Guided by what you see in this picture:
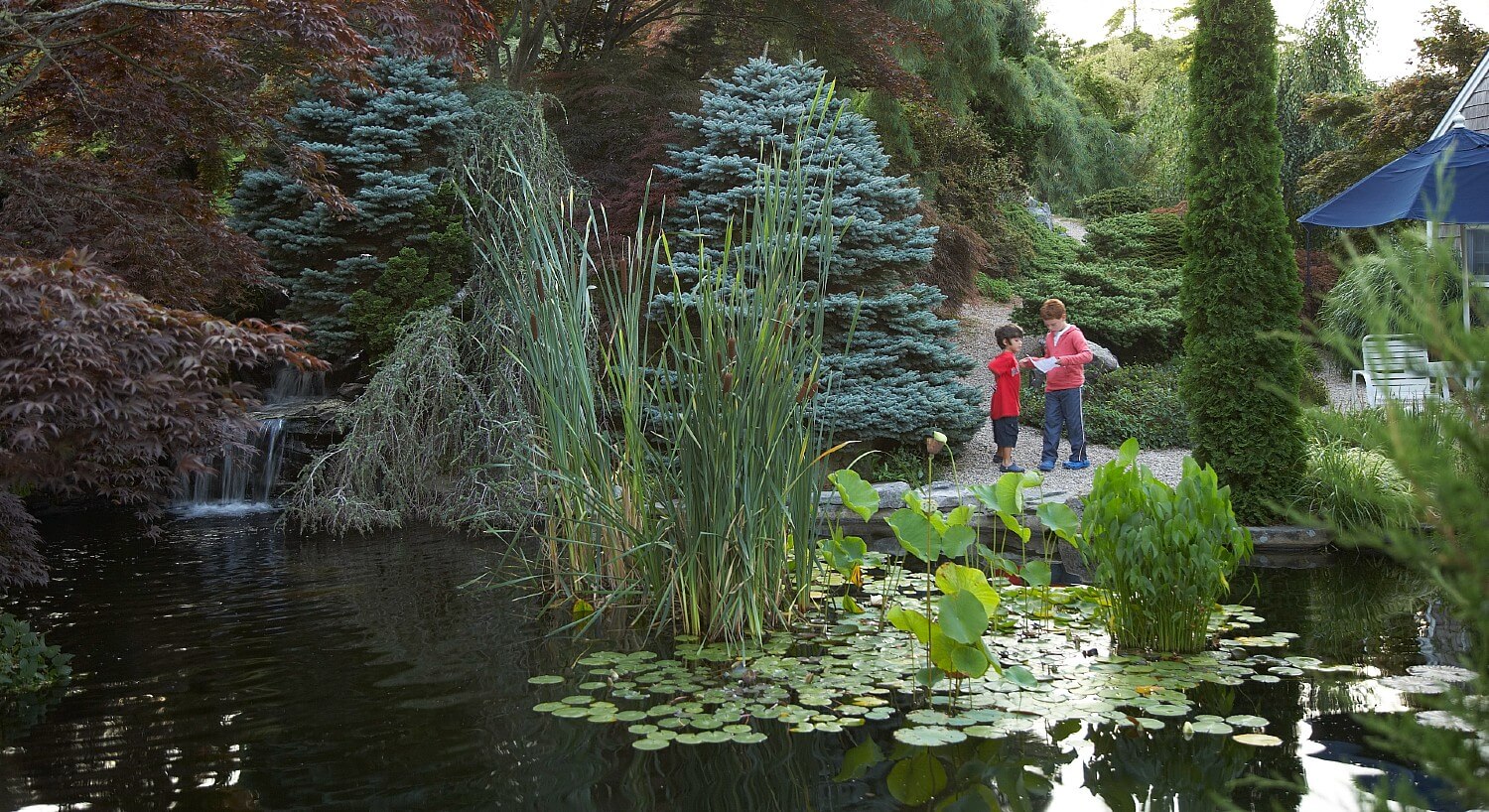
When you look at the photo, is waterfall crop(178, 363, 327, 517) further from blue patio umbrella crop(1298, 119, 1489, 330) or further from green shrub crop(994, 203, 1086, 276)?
green shrub crop(994, 203, 1086, 276)

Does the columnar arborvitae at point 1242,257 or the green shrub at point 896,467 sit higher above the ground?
the columnar arborvitae at point 1242,257

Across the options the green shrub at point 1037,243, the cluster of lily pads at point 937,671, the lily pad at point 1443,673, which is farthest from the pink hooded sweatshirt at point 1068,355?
the green shrub at point 1037,243

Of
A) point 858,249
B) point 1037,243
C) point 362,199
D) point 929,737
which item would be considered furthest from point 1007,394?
point 1037,243

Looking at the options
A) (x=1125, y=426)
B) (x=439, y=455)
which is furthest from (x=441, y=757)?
Result: (x=1125, y=426)

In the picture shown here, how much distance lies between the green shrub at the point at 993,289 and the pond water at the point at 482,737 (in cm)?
975

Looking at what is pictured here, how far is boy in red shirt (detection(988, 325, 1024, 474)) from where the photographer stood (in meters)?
7.55

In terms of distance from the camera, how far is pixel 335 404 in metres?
8.36

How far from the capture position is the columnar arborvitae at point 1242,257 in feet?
18.8

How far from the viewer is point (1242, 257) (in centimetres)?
576

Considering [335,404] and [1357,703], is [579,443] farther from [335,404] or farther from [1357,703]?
[335,404]

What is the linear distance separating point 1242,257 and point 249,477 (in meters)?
7.26

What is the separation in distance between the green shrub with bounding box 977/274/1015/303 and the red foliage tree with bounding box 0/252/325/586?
11298 mm

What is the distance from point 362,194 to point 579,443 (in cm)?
642

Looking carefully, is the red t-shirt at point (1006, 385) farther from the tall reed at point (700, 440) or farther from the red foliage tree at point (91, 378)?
the red foliage tree at point (91, 378)
